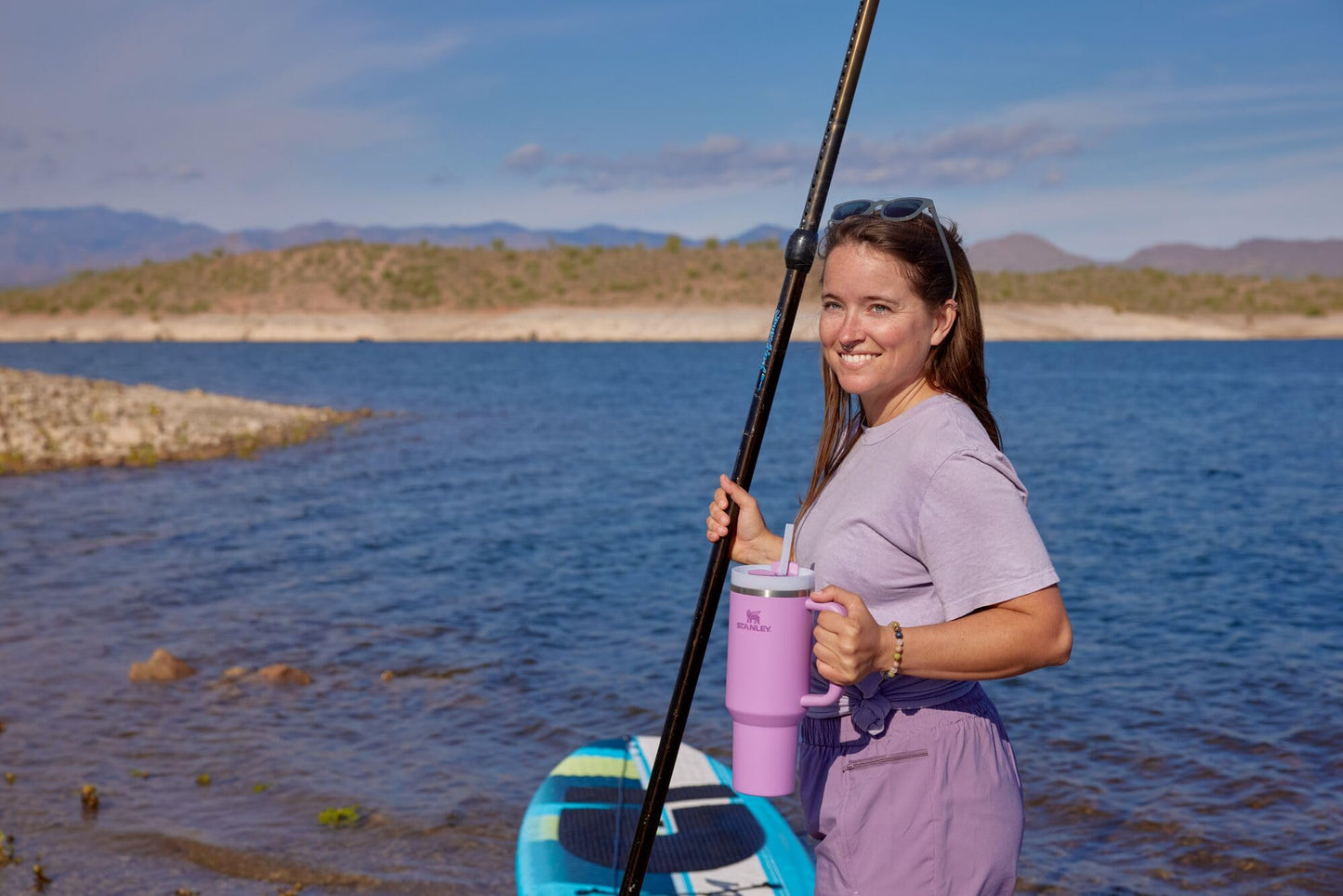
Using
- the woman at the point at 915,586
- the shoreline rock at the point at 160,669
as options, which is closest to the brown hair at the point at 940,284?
the woman at the point at 915,586

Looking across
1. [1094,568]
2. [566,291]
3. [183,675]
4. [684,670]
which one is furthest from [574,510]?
[566,291]

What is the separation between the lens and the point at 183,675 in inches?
365

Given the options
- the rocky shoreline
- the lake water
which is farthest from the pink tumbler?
the rocky shoreline

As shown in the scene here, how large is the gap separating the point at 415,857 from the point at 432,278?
381ft

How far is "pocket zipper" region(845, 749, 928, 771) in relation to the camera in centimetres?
230

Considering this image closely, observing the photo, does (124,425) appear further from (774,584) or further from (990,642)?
(990,642)

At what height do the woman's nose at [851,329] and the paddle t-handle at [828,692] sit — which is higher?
the woman's nose at [851,329]

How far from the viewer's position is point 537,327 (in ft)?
329

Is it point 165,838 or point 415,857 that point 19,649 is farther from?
point 415,857

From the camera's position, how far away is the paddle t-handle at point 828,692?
2145mm

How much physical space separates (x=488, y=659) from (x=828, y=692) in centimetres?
836

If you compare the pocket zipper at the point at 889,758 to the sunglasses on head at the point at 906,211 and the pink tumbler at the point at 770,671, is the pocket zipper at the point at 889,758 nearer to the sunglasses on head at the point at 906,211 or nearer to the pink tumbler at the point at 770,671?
the pink tumbler at the point at 770,671

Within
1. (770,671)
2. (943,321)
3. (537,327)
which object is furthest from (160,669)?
(537,327)

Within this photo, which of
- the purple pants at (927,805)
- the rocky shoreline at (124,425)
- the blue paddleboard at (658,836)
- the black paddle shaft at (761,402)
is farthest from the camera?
the rocky shoreline at (124,425)
